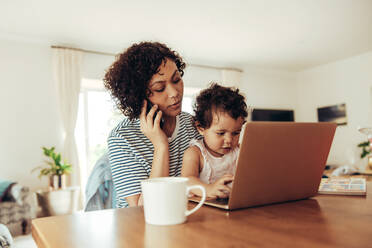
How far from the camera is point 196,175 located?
116 cm

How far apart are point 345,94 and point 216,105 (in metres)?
6.21

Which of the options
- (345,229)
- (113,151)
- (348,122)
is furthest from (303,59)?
(345,229)

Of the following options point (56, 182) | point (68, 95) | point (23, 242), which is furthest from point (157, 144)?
point (68, 95)

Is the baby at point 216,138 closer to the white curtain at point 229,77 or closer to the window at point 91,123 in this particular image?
the window at point 91,123

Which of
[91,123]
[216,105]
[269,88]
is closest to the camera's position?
[216,105]

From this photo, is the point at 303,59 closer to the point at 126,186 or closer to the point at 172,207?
the point at 126,186

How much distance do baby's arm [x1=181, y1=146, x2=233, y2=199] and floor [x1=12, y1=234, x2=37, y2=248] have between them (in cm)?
257

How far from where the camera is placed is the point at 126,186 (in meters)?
1.18

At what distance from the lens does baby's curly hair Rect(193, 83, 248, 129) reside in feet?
4.10

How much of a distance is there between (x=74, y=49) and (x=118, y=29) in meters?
0.96

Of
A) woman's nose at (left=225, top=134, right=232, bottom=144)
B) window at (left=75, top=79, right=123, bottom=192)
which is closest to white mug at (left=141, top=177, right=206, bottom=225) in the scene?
woman's nose at (left=225, top=134, right=232, bottom=144)

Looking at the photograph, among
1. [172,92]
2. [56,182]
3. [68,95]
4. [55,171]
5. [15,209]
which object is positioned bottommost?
[15,209]

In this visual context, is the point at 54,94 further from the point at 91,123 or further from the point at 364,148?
the point at 364,148

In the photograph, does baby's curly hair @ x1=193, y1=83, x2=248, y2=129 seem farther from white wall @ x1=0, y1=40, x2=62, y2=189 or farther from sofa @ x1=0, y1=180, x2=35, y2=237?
white wall @ x1=0, y1=40, x2=62, y2=189
